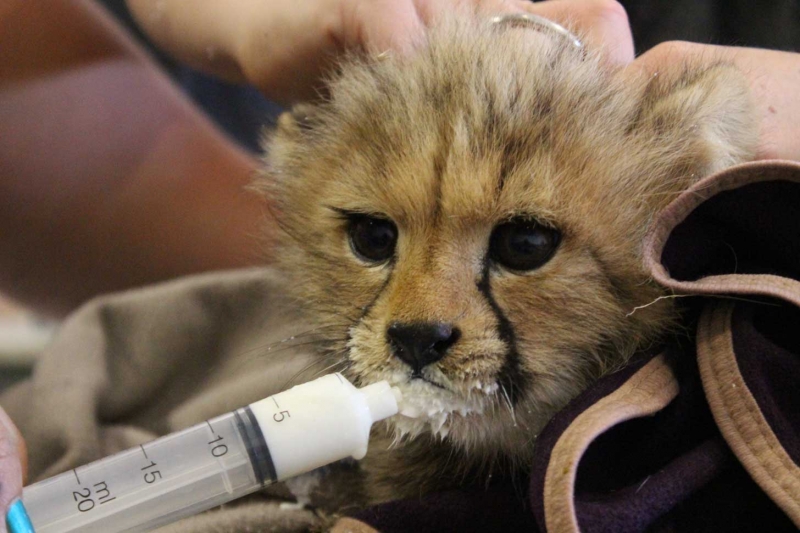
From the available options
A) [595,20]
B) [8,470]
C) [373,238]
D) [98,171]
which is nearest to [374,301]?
[373,238]

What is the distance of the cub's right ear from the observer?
1110 millimetres

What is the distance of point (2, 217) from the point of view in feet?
4.78

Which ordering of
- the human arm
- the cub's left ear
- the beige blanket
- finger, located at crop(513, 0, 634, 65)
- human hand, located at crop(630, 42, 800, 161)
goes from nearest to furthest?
the cub's left ear, human hand, located at crop(630, 42, 800, 161), finger, located at crop(513, 0, 634, 65), the beige blanket, the human arm

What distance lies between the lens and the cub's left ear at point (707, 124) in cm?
83

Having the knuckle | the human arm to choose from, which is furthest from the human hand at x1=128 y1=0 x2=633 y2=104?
the human arm

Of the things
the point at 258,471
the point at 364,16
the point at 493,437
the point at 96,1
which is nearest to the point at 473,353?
the point at 493,437

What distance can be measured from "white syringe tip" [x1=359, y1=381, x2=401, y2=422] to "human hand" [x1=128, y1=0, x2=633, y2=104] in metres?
0.50

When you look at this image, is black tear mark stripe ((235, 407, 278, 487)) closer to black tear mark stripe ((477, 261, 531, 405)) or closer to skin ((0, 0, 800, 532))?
black tear mark stripe ((477, 261, 531, 405))

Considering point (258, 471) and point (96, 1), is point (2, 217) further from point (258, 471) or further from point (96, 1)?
point (258, 471)

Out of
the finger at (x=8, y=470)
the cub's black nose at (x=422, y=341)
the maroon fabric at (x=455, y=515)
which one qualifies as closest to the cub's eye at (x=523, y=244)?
the cub's black nose at (x=422, y=341)

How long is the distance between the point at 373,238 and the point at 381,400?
222 mm

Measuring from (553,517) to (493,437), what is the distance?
205mm

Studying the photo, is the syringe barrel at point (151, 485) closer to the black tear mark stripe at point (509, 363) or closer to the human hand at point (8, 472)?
the human hand at point (8, 472)

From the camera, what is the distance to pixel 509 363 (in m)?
0.76
